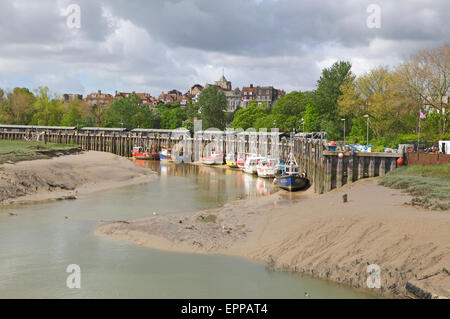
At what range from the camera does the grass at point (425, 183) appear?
25156 mm

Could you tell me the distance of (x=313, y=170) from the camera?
4762cm

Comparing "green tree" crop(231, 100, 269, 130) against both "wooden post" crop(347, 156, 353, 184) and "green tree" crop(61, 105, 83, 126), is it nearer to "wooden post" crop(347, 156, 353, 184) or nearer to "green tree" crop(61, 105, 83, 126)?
"green tree" crop(61, 105, 83, 126)

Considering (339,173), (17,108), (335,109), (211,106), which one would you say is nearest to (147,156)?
(335,109)

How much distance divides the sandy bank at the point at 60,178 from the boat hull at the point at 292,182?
17345 millimetres

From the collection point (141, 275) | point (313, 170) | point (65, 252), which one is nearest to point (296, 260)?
point (141, 275)

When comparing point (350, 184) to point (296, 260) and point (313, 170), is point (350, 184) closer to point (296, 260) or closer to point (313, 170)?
point (313, 170)

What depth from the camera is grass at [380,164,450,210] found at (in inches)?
990

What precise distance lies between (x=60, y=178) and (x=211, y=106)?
337 ft

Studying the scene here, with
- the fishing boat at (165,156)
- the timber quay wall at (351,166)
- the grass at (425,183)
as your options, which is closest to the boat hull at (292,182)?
the timber quay wall at (351,166)

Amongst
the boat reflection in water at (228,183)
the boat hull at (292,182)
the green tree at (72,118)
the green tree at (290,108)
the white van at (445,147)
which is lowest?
the boat reflection in water at (228,183)

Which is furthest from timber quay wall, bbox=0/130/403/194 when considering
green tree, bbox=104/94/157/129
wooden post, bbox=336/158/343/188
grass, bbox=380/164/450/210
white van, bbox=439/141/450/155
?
green tree, bbox=104/94/157/129

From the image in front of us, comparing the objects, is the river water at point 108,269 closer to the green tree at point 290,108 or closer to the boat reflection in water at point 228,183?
the boat reflection in water at point 228,183

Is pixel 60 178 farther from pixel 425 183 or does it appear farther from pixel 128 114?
pixel 128 114

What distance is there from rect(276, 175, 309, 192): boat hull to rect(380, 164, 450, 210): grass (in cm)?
953
